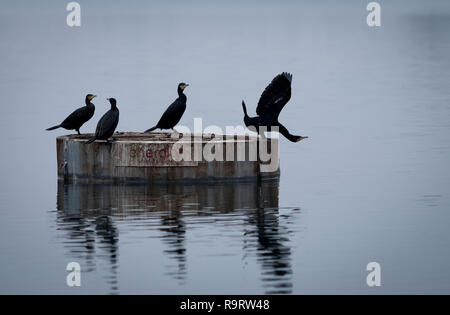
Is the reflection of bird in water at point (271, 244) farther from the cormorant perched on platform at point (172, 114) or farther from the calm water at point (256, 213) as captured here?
the cormorant perched on platform at point (172, 114)

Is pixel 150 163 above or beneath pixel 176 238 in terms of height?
above

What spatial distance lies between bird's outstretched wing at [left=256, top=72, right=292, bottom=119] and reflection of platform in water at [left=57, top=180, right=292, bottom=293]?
6.35 ft

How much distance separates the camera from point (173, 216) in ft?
109

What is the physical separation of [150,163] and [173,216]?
99.5 inches

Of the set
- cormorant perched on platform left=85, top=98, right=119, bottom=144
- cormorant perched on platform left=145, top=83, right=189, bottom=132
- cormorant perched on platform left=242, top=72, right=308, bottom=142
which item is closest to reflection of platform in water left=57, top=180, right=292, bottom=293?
cormorant perched on platform left=85, top=98, right=119, bottom=144

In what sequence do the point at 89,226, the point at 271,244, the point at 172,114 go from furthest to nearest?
the point at 172,114 < the point at 89,226 < the point at 271,244

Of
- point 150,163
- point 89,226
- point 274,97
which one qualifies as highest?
point 274,97

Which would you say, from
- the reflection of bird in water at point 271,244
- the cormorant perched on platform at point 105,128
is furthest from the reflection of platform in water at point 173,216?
the cormorant perched on platform at point 105,128

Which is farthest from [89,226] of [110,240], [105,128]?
[105,128]

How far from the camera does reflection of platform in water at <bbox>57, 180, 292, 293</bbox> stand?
29.6 metres

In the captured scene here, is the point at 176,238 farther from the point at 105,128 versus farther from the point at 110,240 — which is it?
the point at 105,128

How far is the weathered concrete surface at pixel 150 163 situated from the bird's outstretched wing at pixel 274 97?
3.93ft

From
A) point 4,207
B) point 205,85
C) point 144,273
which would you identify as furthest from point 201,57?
point 144,273

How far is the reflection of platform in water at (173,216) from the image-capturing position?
2958 cm
